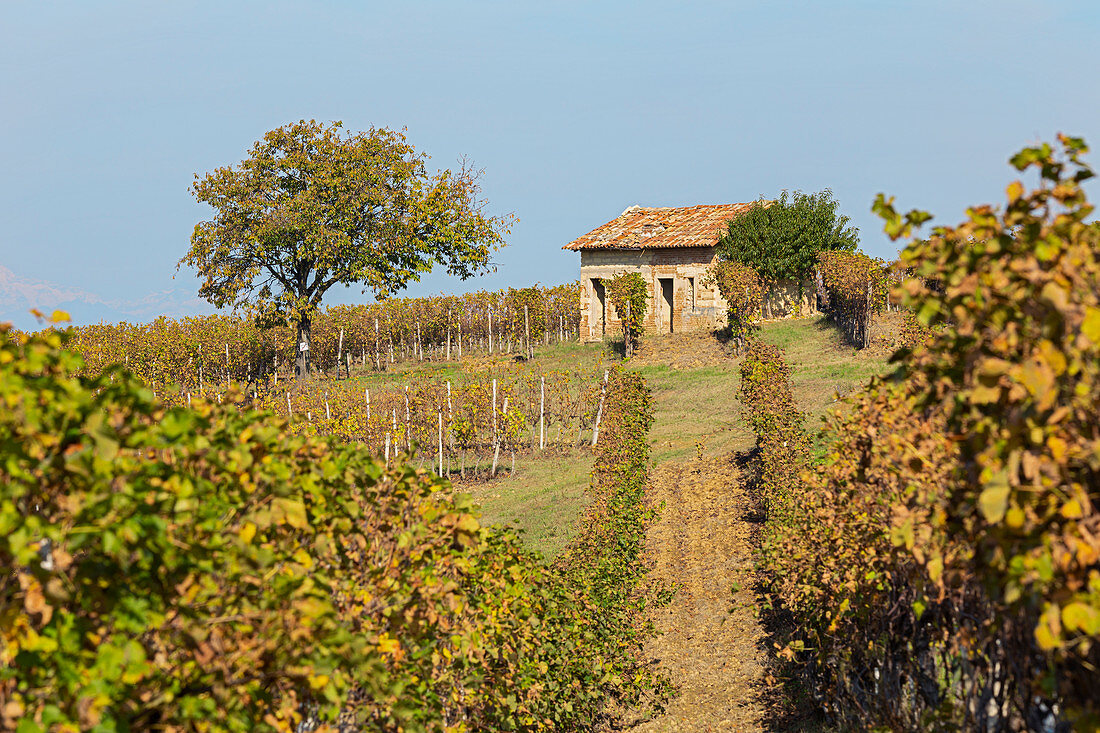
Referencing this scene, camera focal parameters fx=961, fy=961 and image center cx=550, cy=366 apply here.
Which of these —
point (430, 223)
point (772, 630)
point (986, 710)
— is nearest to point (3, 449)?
point (986, 710)

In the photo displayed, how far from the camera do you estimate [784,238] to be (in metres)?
36.8

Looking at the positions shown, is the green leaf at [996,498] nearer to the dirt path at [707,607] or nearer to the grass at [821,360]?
the dirt path at [707,607]

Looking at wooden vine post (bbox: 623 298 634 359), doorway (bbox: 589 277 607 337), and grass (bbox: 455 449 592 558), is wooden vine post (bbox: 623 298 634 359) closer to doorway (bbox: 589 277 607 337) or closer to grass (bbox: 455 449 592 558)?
doorway (bbox: 589 277 607 337)

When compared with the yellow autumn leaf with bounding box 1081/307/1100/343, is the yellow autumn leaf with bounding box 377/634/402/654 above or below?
below

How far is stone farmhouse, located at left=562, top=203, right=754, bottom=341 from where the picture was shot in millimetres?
37500

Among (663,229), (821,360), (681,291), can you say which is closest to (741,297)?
(681,291)

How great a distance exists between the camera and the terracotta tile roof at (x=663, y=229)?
38000 millimetres

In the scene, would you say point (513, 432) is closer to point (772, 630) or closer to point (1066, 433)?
point (772, 630)

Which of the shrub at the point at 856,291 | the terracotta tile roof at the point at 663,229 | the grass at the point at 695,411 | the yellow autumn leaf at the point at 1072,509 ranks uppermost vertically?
the terracotta tile roof at the point at 663,229

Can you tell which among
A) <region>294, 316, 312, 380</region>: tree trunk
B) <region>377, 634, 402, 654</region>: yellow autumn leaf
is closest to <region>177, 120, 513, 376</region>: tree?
<region>294, 316, 312, 380</region>: tree trunk

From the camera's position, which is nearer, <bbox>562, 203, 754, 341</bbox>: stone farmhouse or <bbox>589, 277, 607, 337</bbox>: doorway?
<bbox>562, 203, 754, 341</bbox>: stone farmhouse

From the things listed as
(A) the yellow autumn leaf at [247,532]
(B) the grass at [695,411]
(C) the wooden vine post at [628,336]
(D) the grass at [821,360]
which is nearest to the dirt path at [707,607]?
(B) the grass at [695,411]

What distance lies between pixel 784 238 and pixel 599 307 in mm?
8035

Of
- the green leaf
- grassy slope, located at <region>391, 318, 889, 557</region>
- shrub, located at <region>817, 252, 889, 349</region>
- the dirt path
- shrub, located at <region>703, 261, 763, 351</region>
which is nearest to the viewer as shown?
the green leaf
